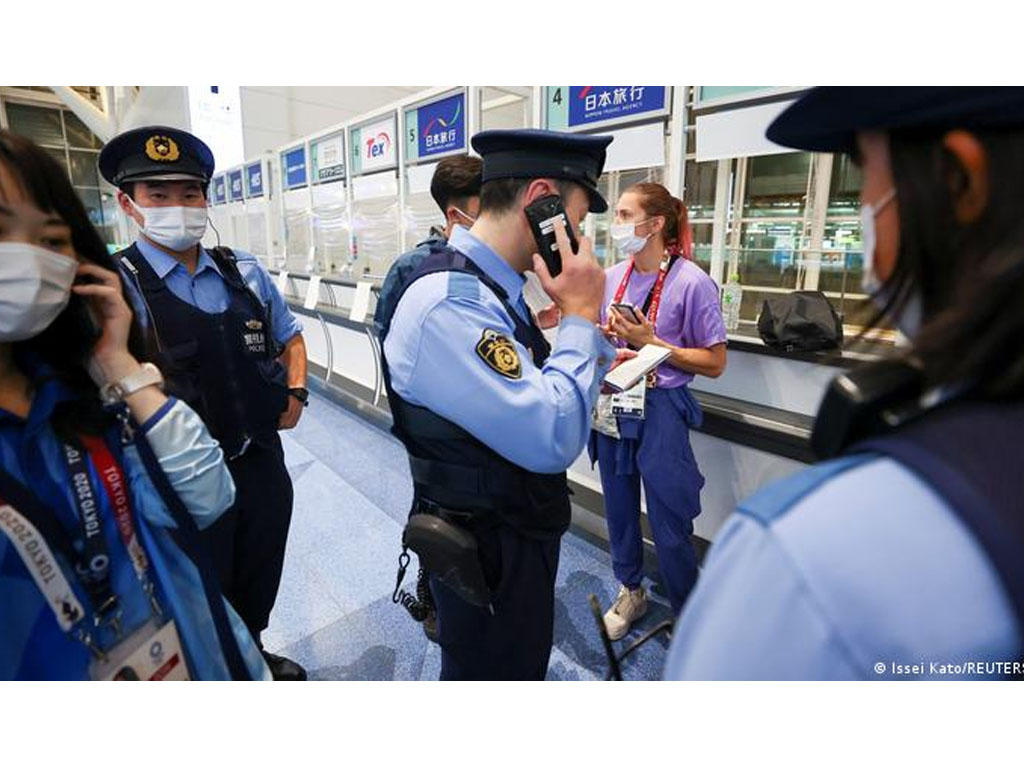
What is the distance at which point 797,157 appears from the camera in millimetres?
2578

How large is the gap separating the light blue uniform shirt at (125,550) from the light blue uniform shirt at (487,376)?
1.39 ft

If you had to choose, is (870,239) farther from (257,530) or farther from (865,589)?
(257,530)

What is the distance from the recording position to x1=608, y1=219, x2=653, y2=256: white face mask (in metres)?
2.03

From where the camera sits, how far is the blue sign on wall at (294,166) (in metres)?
5.89

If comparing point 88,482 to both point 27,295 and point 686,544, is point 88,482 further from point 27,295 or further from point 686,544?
point 686,544

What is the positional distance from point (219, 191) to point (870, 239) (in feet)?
33.1

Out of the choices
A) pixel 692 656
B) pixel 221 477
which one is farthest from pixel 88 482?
pixel 692 656

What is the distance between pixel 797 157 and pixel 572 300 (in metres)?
2.12

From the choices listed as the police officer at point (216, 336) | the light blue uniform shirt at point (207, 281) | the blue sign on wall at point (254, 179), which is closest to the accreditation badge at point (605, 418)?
the police officer at point (216, 336)

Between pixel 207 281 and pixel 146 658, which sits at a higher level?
pixel 207 281

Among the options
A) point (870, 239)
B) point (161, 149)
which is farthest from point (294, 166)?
point (870, 239)

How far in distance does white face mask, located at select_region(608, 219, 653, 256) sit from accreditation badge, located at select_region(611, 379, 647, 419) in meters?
0.52

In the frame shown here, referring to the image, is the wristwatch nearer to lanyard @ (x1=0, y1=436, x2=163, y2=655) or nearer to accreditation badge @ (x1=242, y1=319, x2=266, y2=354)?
lanyard @ (x1=0, y1=436, x2=163, y2=655)

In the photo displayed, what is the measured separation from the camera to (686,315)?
6.52 ft
